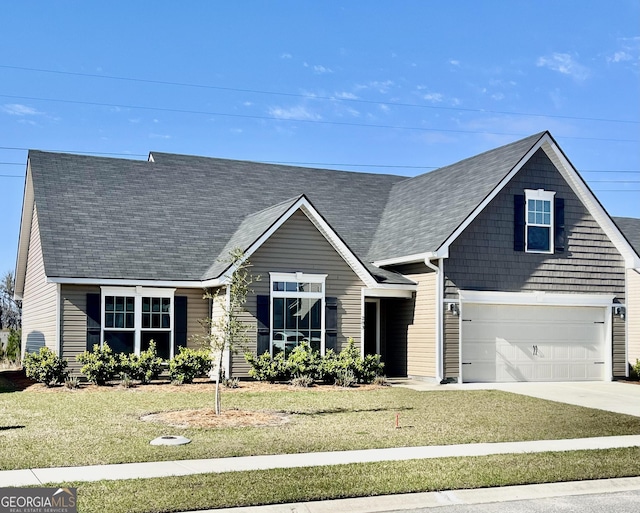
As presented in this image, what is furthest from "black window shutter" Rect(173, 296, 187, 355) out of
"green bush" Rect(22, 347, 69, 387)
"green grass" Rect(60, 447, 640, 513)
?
"green grass" Rect(60, 447, 640, 513)

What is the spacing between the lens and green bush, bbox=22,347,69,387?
65.5 feet

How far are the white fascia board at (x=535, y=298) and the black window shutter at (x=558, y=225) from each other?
1444mm

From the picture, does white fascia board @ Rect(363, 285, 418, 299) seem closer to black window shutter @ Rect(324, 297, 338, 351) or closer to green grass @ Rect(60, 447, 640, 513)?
black window shutter @ Rect(324, 297, 338, 351)

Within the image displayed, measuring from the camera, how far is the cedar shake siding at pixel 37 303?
22.1m

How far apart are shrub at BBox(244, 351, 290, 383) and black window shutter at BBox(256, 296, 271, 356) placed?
0.36m

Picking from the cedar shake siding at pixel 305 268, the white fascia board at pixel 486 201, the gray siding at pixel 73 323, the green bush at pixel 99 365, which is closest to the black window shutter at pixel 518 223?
the white fascia board at pixel 486 201

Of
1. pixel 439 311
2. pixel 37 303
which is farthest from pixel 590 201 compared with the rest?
pixel 37 303

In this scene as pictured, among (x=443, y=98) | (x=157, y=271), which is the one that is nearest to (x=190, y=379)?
(x=157, y=271)

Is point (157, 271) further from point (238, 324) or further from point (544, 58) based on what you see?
point (544, 58)

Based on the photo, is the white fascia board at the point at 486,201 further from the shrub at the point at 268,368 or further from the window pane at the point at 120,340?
the window pane at the point at 120,340

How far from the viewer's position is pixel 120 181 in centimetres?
2605

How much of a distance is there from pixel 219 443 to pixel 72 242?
12251 millimetres

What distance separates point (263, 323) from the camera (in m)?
21.7

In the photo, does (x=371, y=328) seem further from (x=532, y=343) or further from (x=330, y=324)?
(x=532, y=343)
